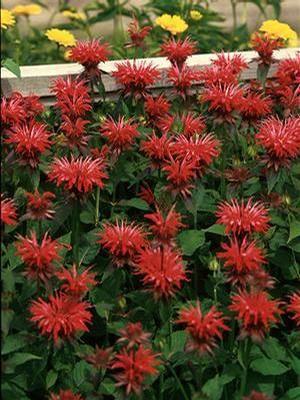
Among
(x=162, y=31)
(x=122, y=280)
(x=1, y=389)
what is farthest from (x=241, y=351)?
(x=162, y=31)

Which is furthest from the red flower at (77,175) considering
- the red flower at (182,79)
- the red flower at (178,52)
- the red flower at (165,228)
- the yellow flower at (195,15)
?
the yellow flower at (195,15)

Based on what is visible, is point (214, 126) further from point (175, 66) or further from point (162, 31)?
point (162, 31)

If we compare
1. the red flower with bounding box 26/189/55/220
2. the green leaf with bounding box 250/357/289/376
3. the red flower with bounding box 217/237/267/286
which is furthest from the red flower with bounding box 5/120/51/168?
the green leaf with bounding box 250/357/289/376

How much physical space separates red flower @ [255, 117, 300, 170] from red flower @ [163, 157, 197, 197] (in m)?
0.18

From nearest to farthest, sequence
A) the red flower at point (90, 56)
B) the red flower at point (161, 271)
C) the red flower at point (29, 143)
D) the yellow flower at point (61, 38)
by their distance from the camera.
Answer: the red flower at point (161, 271) → the red flower at point (29, 143) → the red flower at point (90, 56) → the yellow flower at point (61, 38)

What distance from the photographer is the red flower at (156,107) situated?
2500 millimetres

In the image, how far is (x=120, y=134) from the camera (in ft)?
7.59

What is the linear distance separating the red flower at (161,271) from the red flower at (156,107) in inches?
23.1

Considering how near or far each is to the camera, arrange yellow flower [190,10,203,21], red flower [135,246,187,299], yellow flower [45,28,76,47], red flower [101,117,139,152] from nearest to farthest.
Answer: red flower [135,246,187,299] < red flower [101,117,139,152] < yellow flower [45,28,76,47] < yellow flower [190,10,203,21]

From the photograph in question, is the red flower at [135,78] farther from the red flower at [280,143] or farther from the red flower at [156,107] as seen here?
the red flower at [280,143]

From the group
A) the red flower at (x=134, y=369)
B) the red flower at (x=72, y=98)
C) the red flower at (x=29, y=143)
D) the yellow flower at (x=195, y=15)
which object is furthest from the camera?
the yellow flower at (x=195, y=15)

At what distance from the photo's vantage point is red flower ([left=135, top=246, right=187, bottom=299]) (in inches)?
76.9

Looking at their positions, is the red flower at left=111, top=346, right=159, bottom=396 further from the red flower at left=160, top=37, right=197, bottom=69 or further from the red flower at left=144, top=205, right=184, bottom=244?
the red flower at left=160, top=37, right=197, bottom=69

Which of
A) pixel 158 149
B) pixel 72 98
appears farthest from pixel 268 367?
pixel 72 98
